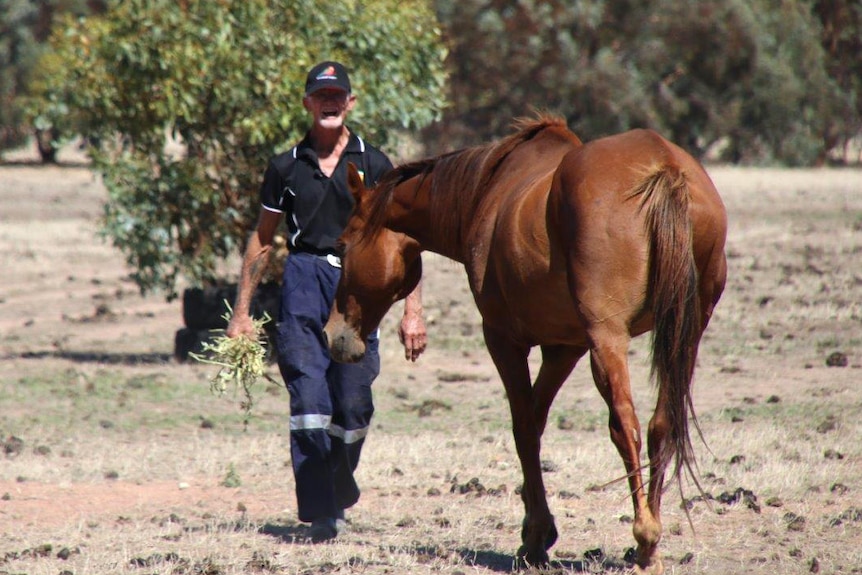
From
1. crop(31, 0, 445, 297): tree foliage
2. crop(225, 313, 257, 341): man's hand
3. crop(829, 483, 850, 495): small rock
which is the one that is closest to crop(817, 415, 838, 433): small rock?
crop(829, 483, 850, 495): small rock

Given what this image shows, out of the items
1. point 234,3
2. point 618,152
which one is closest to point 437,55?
point 234,3

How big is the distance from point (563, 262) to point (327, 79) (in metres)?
1.74

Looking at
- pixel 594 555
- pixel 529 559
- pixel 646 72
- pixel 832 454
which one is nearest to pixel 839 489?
pixel 832 454

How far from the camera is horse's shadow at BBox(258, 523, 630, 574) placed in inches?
215

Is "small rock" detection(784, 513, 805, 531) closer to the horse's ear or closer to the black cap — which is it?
the horse's ear

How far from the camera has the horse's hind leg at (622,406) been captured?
478cm

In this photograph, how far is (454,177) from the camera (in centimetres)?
571

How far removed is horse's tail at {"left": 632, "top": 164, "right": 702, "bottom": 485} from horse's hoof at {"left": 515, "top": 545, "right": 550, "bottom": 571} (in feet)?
2.80

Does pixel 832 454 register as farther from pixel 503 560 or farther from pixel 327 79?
pixel 327 79

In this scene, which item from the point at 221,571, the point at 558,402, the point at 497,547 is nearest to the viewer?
the point at 221,571

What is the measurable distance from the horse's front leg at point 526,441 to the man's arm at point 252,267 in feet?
4.63

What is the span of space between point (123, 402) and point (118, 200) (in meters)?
2.22

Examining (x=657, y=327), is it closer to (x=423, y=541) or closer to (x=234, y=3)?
(x=423, y=541)

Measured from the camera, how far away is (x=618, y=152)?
5.04 metres
